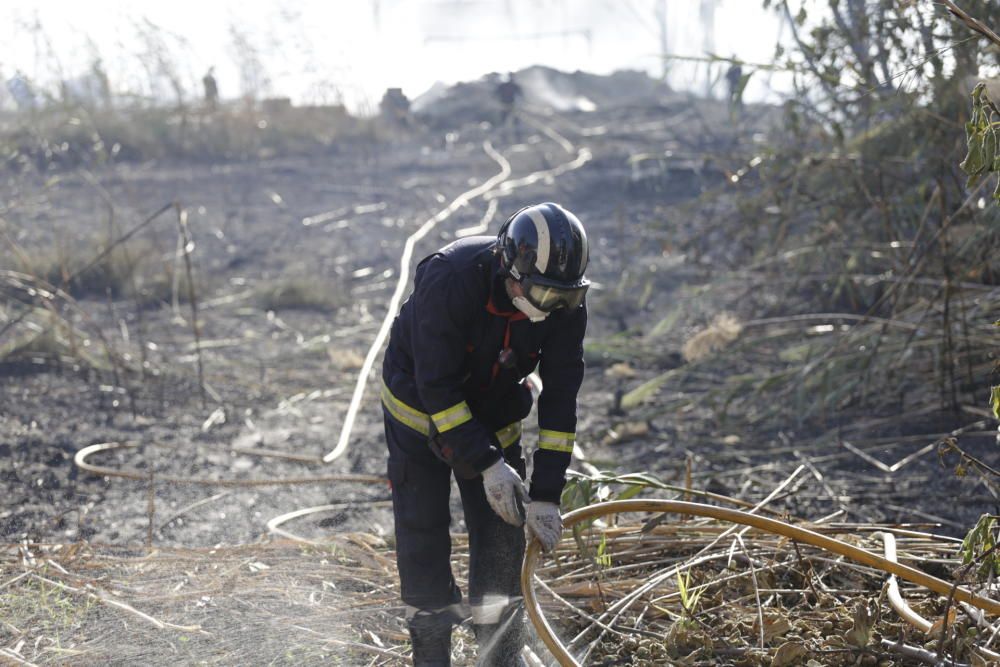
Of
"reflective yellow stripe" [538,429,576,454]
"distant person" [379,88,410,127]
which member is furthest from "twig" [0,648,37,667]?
"distant person" [379,88,410,127]

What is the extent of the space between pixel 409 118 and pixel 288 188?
3.84 metres

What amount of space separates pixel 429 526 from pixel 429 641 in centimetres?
37

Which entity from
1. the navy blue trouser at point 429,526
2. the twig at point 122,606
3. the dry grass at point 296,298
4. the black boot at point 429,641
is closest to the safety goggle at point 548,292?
the navy blue trouser at point 429,526

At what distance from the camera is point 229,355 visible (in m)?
7.77

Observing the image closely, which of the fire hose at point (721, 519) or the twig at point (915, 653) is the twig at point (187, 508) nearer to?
the fire hose at point (721, 519)

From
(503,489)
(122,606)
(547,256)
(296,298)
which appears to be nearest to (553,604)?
(503,489)

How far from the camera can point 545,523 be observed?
3.08 metres

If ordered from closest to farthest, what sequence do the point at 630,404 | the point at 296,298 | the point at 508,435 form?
the point at 508,435 < the point at 630,404 < the point at 296,298

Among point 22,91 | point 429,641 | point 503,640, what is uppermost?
point 22,91

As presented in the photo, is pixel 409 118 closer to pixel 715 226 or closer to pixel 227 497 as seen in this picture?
pixel 715 226

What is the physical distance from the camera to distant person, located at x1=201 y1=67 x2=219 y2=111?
46.2 feet

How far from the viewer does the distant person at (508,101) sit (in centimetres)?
1619

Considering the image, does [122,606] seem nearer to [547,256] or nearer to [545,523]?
[545,523]

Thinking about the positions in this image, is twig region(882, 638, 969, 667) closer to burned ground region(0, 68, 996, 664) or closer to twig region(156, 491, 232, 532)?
burned ground region(0, 68, 996, 664)
